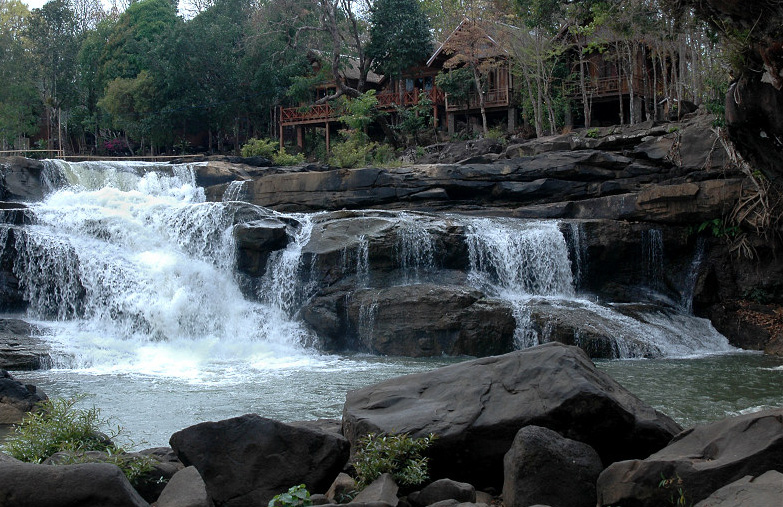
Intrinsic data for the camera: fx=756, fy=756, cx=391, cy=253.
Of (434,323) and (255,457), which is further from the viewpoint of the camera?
(434,323)

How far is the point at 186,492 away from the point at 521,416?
8.43 ft

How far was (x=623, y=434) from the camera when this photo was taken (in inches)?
236

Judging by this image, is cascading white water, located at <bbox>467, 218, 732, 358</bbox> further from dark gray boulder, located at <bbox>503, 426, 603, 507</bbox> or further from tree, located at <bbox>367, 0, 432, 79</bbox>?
tree, located at <bbox>367, 0, 432, 79</bbox>

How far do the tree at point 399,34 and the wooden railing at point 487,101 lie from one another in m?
3.20

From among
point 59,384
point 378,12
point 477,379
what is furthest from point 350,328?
point 378,12

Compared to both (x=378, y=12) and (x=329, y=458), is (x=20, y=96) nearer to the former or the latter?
(x=378, y=12)

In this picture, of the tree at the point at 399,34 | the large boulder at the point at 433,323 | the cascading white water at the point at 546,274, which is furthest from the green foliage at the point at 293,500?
the tree at the point at 399,34

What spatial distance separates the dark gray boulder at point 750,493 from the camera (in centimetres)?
418

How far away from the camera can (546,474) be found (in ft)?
17.4

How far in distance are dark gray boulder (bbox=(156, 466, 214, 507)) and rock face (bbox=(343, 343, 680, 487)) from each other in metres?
1.51

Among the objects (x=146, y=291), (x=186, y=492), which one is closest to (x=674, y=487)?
(x=186, y=492)

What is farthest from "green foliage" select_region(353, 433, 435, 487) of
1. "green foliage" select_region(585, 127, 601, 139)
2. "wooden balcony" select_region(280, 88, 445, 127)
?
"wooden balcony" select_region(280, 88, 445, 127)

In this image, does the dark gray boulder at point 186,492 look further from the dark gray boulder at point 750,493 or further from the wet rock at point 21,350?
the wet rock at point 21,350

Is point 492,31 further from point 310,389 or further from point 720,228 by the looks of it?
point 310,389
